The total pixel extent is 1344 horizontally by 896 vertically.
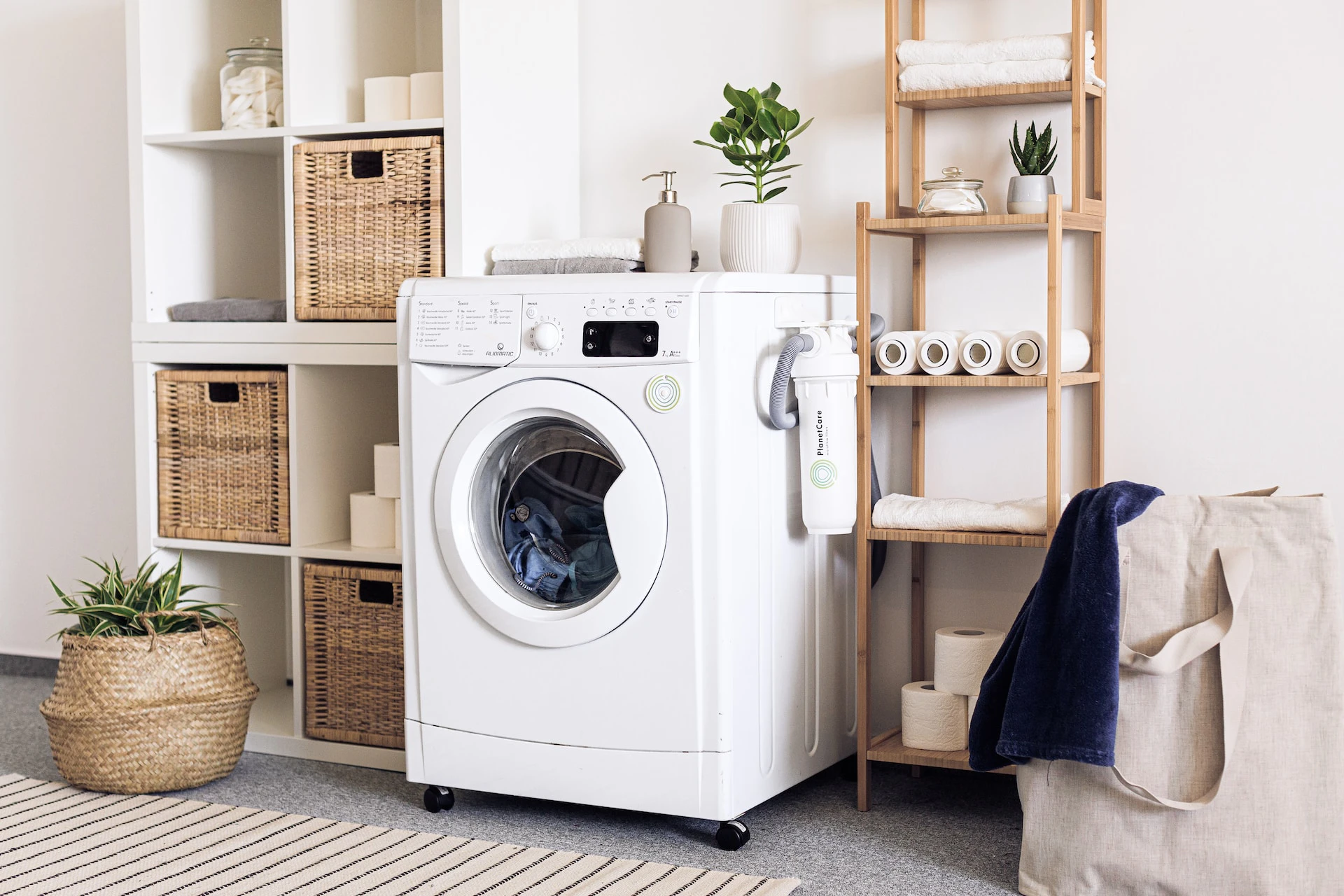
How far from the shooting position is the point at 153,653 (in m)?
2.48

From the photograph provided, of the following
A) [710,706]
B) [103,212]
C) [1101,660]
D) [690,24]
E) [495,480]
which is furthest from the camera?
[103,212]

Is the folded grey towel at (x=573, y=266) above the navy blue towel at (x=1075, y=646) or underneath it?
above

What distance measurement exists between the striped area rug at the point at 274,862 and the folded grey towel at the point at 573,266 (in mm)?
1002

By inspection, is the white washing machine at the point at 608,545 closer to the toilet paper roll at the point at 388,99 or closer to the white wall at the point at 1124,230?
the white wall at the point at 1124,230

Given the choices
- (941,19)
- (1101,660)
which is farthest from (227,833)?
(941,19)

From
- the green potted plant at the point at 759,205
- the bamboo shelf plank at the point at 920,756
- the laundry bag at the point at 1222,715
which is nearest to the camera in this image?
the laundry bag at the point at 1222,715

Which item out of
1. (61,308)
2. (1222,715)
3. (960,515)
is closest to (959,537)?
(960,515)

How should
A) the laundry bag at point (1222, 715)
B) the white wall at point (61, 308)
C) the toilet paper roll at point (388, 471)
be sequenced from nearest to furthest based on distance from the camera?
the laundry bag at point (1222, 715) < the toilet paper roll at point (388, 471) < the white wall at point (61, 308)

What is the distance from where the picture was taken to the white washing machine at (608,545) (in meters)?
2.16

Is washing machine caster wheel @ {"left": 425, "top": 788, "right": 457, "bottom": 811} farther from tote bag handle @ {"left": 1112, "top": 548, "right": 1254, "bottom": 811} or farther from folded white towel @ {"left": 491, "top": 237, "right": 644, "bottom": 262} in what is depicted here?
tote bag handle @ {"left": 1112, "top": 548, "right": 1254, "bottom": 811}

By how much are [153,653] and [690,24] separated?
5.23ft

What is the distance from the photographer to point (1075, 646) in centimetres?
190

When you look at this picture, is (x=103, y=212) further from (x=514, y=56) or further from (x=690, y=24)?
(x=690, y=24)

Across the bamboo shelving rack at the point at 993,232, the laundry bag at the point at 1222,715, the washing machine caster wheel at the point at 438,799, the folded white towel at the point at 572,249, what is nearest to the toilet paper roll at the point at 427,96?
the folded white towel at the point at 572,249
